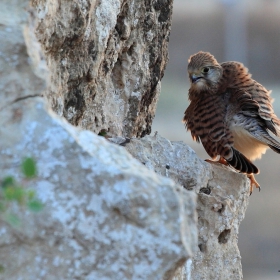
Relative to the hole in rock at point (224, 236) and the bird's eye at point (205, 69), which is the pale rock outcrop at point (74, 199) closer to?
the hole in rock at point (224, 236)

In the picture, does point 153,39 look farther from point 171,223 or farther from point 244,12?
point 244,12

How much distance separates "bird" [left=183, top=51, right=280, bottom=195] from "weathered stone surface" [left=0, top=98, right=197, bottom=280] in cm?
216

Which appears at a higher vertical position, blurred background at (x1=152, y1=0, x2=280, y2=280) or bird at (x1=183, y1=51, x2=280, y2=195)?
bird at (x1=183, y1=51, x2=280, y2=195)

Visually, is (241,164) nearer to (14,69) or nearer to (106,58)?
(106,58)

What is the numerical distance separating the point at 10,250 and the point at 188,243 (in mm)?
475

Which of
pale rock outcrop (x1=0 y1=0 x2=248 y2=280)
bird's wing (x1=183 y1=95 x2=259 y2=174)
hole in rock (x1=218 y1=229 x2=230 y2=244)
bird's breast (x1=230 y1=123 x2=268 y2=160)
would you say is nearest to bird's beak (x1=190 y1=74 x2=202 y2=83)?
bird's wing (x1=183 y1=95 x2=259 y2=174)

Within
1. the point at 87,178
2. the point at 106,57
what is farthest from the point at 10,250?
the point at 106,57

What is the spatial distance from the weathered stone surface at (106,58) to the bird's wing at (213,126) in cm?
54

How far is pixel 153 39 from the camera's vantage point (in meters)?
3.84

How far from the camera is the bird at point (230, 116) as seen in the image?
171 inches

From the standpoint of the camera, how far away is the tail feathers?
13.0 feet

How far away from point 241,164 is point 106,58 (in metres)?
1.12

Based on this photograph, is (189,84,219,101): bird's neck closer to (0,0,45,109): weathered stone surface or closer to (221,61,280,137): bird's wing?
(221,61,280,137): bird's wing

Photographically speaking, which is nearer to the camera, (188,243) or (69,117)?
(188,243)
